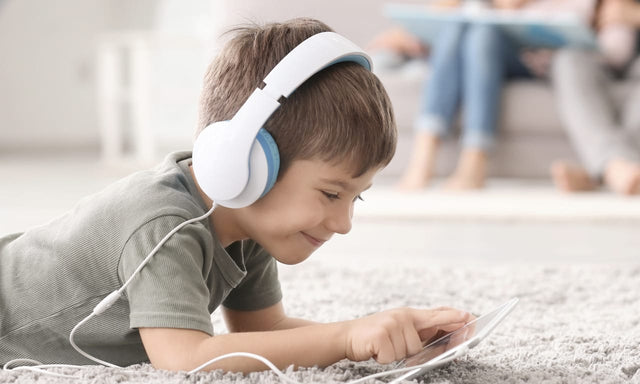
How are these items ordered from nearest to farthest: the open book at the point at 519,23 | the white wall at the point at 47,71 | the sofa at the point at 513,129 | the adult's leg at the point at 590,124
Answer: the adult's leg at the point at 590,124
the open book at the point at 519,23
the sofa at the point at 513,129
the white wall at the point at 47,71

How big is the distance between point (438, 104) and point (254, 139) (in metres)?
2.05

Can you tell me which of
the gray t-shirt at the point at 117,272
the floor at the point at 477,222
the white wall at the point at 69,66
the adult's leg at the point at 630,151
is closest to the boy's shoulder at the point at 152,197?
the gray t-shirt at the point at 117,272

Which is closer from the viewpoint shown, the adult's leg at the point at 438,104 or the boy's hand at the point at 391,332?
the boy's hand at the point at 391,332

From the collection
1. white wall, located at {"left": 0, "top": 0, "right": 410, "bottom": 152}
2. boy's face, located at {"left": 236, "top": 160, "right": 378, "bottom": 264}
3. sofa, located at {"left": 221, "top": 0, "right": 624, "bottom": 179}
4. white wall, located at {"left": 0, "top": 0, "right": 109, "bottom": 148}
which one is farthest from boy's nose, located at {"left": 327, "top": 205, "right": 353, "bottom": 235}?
white wall, located at {"left": 0, "top": 0, "right": 109, "bottom": 148}

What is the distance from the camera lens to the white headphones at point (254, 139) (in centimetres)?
69

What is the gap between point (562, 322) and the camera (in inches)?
40.9

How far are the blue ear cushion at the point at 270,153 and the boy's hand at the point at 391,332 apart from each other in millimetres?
145

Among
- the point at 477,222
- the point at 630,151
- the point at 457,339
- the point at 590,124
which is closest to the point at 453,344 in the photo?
the point at 457,339

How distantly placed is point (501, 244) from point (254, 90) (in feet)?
3.77

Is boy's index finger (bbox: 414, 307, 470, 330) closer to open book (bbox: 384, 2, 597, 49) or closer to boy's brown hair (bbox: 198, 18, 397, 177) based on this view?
boy's brown hair (bbox: 198, 18, 397, 177)

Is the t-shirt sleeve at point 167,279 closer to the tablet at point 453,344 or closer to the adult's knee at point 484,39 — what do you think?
the tablet at point 453,344

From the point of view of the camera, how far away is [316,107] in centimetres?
73

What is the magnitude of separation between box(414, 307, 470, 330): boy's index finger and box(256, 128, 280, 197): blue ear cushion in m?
0.17

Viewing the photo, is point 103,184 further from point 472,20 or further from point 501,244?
point 501,244
